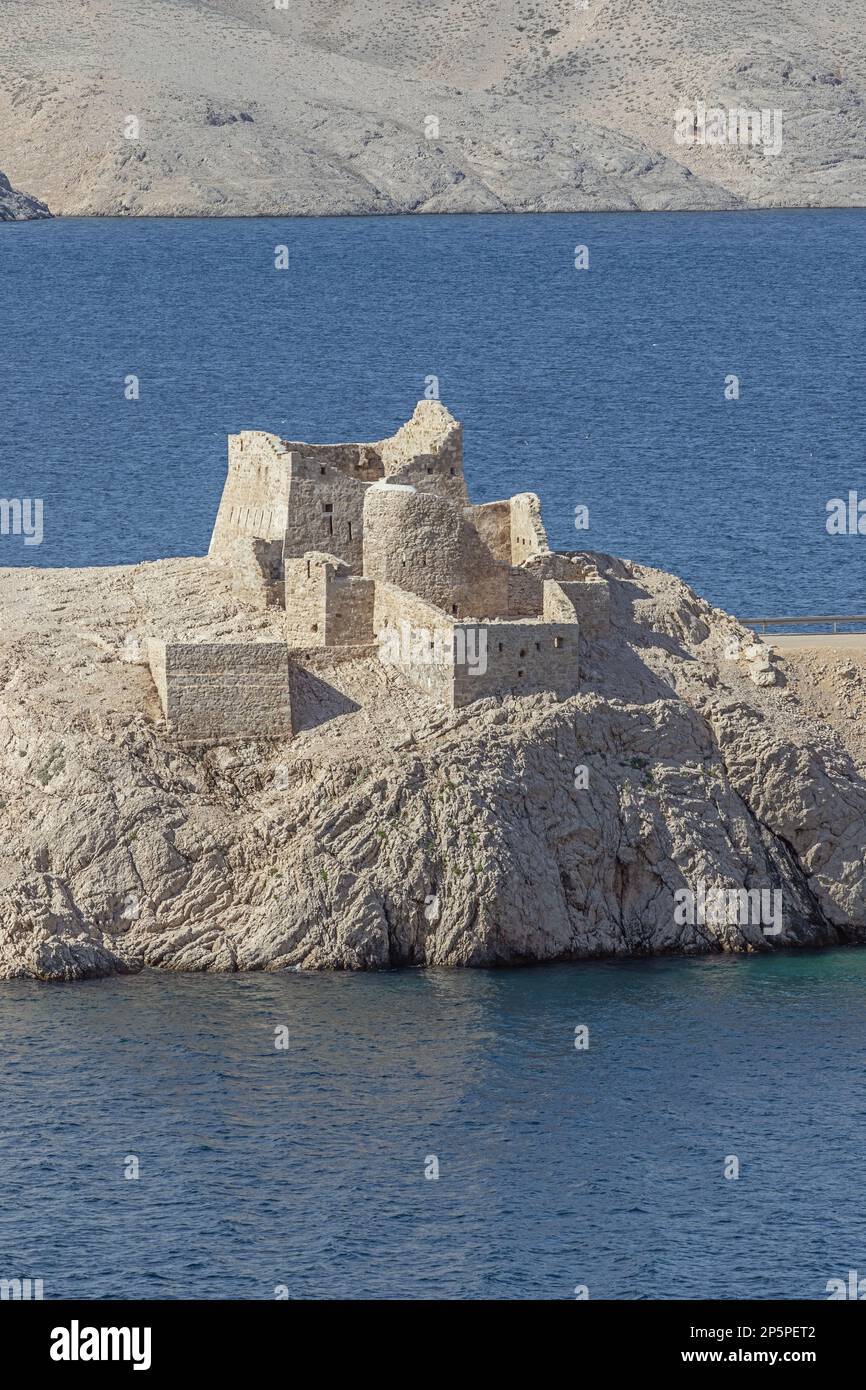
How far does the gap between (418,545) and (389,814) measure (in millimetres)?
8055

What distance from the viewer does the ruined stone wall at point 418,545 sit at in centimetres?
8444

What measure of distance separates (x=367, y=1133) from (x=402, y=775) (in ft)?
43.3

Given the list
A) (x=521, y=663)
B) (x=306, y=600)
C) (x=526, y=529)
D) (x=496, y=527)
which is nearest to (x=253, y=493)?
(x=306, y=600)

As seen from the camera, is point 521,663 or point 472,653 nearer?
point 472,653

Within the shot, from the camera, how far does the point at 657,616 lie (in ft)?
291

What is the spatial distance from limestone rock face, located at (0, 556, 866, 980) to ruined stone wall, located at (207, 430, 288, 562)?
1713mm

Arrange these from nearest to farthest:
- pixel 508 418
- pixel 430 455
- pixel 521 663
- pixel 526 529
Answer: pixel 521 663 → pixel 526 529 → pixel 430 455 → pixel 508 418

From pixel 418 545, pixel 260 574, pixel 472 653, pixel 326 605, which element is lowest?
pixel 472 653

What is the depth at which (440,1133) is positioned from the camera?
227 ft

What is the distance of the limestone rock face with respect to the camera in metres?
78.4

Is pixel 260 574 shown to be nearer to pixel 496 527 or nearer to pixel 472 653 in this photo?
pixel 496 527
